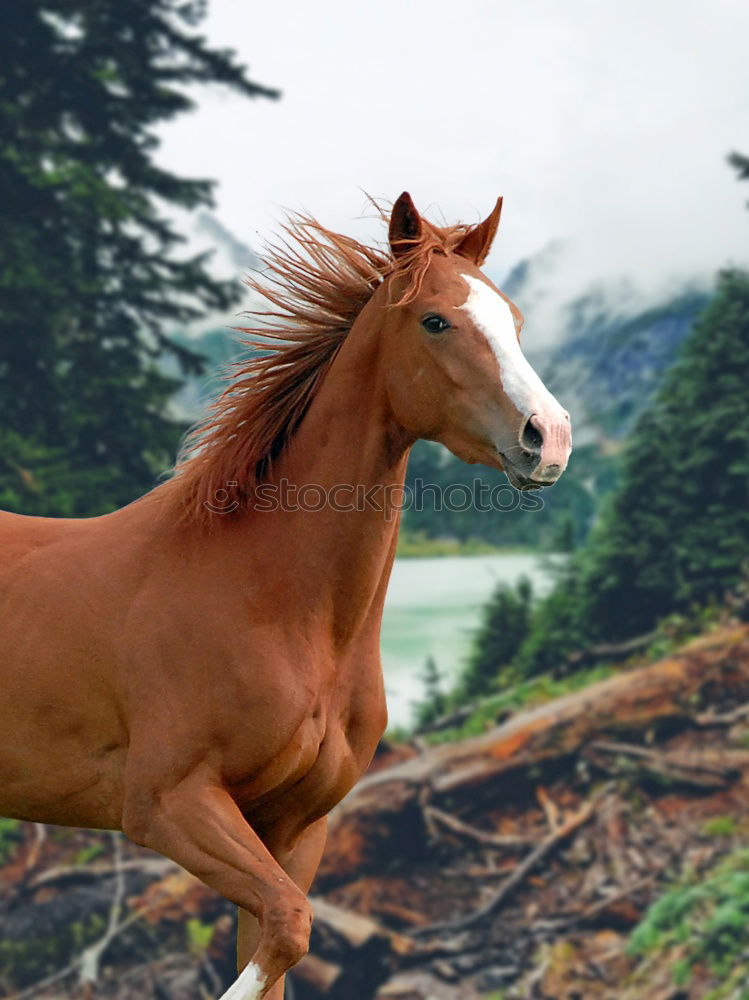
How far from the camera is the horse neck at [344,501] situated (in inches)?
126

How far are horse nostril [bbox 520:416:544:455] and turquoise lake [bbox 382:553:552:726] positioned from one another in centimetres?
665

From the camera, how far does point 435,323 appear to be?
307 cm

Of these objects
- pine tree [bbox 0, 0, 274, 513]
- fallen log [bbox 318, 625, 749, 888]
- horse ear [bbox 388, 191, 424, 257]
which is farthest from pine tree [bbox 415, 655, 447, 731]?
horse ear [bbox 388, 191, 424, 257]

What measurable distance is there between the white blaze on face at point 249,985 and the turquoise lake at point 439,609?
6415mm

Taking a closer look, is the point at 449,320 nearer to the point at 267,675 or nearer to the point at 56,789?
the point at 267,675

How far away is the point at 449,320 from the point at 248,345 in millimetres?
834

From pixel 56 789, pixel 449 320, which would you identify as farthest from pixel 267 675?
pixel 449 320

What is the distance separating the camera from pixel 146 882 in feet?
29.1

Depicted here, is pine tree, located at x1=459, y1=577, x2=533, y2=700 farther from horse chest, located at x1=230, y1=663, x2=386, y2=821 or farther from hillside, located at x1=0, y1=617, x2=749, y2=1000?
horse chest, located at x1=230, y1=663, x2=386, y2=821

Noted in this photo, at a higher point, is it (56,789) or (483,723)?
(56,789)

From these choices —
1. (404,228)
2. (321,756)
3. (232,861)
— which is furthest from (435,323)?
(232,861)

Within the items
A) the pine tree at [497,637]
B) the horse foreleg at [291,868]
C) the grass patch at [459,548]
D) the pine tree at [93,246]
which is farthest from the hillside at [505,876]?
the horse foreleg at [291,868]

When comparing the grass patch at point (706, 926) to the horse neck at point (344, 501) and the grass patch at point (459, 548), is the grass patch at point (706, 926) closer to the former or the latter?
the grass patch at point (459, 548)

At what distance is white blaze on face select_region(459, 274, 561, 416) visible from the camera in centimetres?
287
